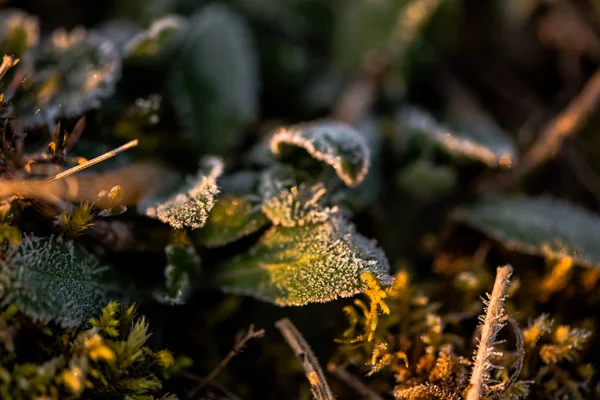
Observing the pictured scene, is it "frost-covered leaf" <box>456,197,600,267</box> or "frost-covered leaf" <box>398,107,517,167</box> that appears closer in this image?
"frost-covered leaf" <box>456,197,600,267</box>

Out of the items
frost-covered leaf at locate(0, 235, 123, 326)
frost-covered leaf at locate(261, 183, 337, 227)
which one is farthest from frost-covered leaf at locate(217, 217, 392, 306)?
frost-covered leaf at locate(0, 235, 123, 326)

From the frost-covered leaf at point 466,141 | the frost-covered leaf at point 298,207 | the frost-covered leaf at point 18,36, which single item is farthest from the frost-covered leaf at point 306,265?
the frost-covered leaf at point 18,36

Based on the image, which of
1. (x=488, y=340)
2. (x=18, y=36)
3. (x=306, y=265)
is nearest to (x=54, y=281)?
(x=306, y=265)

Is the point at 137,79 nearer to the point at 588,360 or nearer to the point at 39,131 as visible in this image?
the point at 39,131

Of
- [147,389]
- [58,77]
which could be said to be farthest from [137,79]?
[147,389]

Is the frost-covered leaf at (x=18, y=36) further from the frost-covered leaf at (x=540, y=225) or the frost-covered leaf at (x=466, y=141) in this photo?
the frost-covered leaf at (x=540, y=225)

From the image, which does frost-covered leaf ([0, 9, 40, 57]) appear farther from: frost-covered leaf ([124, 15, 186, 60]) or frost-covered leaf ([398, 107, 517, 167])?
frost-covered leaf ([398, 107, 517, 167])
